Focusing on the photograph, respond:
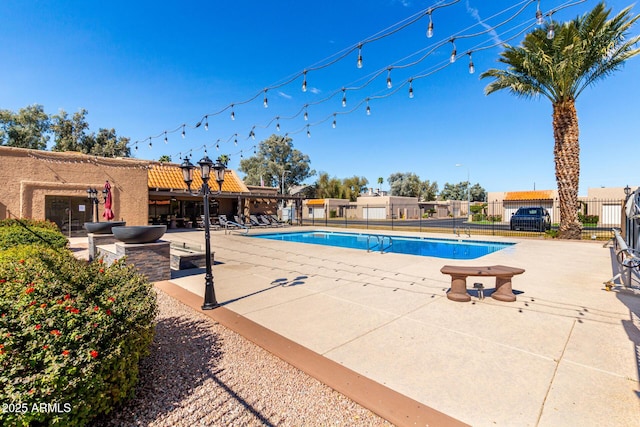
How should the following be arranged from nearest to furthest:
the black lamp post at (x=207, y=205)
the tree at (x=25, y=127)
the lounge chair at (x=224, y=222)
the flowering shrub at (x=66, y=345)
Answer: the flowering shrub at (x=66, y=345)
the black lamp post at (x=207, y=205)
the lounge chair at (x=224, y=222)
the tree at (x=25, y=127)

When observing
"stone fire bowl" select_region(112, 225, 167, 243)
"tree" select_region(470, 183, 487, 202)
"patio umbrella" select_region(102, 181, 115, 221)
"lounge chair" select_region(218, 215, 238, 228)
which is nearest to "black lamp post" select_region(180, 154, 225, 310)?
"stone fire bowl" select_region(112, 225, 167, 243)

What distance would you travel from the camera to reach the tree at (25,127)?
91.0 ft

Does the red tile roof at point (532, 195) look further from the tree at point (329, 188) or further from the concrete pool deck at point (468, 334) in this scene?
the concrete pool deck at point (468, 334)

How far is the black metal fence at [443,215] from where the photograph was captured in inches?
959

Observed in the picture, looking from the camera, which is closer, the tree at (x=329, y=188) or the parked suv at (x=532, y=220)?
the parked suv at (x=532, y=220)

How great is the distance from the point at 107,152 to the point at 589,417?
3932 centimetres

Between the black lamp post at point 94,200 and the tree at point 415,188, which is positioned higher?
the tree at point 415,188

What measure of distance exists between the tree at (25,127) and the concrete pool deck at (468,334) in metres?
33.8

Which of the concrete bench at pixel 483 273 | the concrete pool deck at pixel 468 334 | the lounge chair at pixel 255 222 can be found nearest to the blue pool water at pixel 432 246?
the concrete pool deck at pixel 468 334

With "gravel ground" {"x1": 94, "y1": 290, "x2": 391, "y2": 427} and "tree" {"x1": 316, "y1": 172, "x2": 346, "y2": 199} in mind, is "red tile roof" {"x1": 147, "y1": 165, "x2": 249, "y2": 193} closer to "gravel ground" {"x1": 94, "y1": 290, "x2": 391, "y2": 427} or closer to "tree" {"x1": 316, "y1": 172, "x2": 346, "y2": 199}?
"gravel ground" {"x1": 94, "y1": 290, "x2": 391, "y2": 427}

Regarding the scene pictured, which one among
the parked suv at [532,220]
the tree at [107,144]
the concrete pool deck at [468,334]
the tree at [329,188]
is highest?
the tree at [107,144]

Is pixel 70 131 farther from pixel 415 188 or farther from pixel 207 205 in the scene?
pixel 415 188

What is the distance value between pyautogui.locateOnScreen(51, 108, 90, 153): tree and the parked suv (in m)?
39.7

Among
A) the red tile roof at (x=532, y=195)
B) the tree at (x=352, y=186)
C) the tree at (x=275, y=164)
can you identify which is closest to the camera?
the red tile roof at (x=532, y=195)
